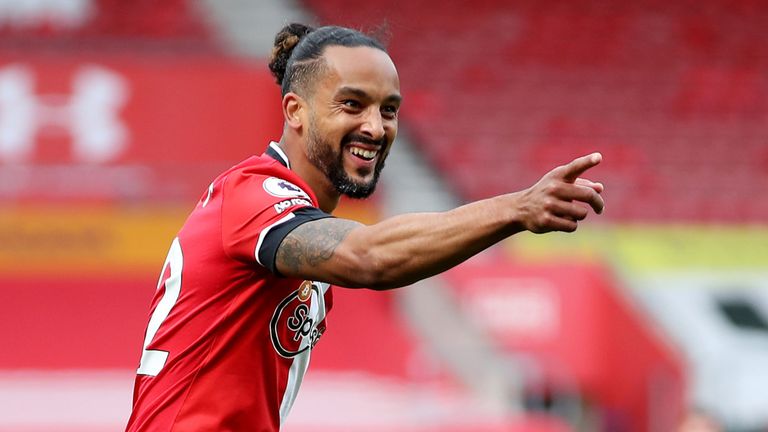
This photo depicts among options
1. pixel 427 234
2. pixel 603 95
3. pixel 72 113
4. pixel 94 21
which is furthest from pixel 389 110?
pixel 603 95

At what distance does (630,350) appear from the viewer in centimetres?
1222

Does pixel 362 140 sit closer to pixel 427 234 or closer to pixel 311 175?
pixel 311 175

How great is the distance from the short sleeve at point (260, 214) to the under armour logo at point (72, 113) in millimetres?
8411

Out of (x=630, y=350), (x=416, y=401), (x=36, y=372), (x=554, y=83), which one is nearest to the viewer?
(x=416, y=401)

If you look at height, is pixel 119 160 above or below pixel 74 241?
above

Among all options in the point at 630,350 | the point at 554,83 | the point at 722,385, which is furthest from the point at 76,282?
the point at 554,83

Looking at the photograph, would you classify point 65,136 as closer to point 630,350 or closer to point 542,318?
point 542,318

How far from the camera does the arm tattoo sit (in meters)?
2.96

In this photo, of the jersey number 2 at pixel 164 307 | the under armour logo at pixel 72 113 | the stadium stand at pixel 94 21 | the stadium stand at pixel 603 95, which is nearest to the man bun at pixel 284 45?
the jersey number 2 at pixel 164 307

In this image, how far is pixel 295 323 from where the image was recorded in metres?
3.31

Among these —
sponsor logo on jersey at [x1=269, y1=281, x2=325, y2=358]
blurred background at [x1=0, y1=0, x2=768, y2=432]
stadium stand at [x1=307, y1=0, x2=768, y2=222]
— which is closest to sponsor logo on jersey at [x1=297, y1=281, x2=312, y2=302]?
sponsor logo on jersey at [x1=269, y1=281, x2=325, y2=358]

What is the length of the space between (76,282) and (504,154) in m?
5.46

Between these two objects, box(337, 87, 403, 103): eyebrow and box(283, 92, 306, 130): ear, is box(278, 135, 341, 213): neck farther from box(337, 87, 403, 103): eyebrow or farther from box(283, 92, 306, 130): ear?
box(337, 87, 403, 103): eyebrow

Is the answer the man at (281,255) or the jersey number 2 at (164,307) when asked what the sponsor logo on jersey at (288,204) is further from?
the jersey number 2 at (164,307)
